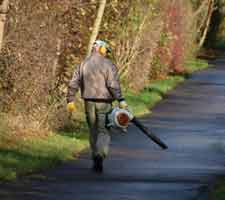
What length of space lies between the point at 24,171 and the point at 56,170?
2.28ft

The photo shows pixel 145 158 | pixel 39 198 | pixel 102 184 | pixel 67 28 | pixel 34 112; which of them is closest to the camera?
pixel 39 198

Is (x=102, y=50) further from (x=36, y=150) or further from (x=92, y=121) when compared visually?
(x=36, y=150)

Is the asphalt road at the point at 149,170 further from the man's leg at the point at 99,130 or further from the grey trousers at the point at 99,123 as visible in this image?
the grey trousers at the point at 99,123

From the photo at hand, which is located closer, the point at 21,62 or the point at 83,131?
the point at 21,62

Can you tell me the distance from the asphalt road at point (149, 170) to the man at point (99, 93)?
1.19ft

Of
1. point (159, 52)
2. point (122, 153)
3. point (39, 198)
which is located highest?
point (39, 198)

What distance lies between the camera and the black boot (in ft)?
49.2

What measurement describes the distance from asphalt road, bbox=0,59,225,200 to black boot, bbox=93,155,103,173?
13 cm

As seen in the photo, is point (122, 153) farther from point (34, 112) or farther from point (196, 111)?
point (196, 111)

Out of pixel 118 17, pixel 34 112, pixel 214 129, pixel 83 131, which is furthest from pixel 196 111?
pixel 34 112

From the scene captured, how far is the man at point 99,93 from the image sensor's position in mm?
15070

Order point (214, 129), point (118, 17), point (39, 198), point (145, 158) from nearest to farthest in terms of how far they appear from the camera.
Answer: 1. point (39, 198)
2. point (145, 158)
3. point (214, 129)
4. point (118, 17)

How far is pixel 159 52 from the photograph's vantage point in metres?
39.5

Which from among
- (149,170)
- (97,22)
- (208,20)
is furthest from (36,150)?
(208,20)
